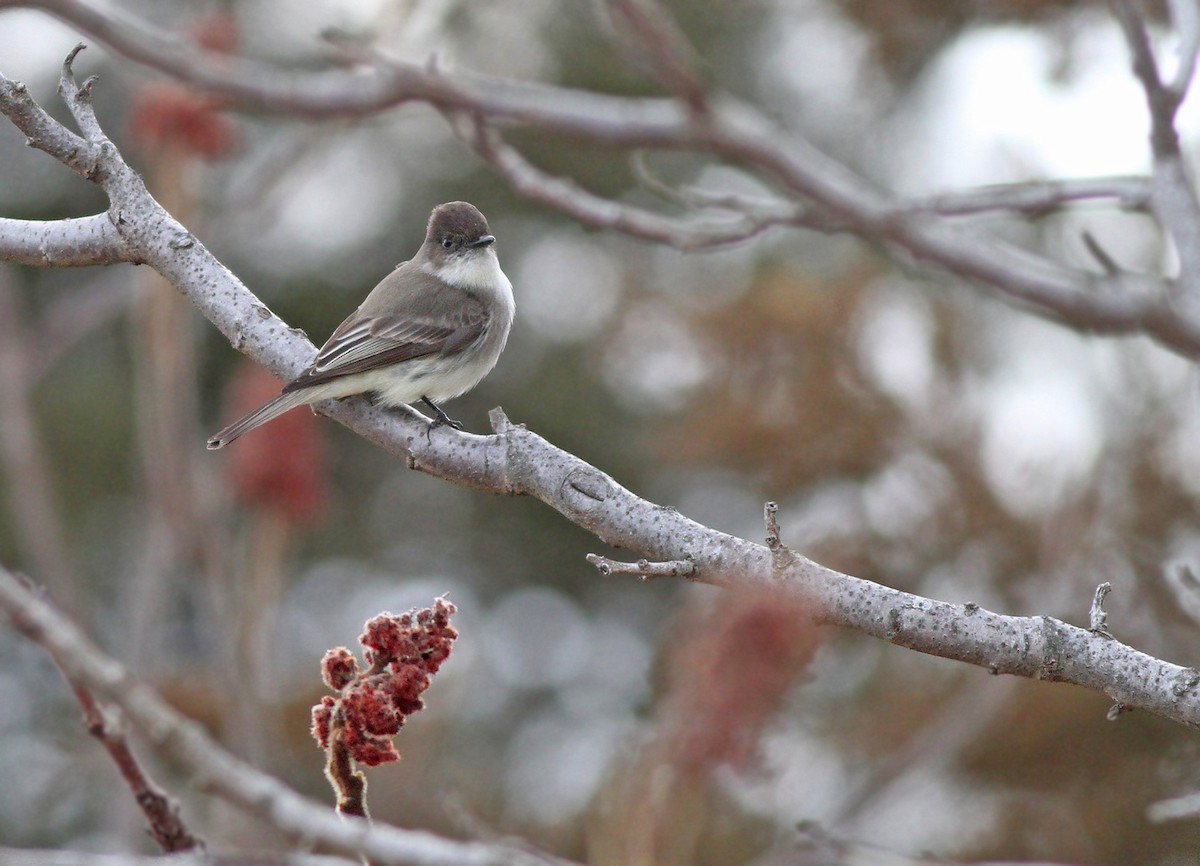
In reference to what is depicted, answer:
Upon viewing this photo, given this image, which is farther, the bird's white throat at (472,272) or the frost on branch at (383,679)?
the bird's white throat at (472,272)

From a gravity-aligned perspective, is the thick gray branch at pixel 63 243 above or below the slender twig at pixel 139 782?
above

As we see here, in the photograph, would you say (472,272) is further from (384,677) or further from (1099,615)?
(384,677)

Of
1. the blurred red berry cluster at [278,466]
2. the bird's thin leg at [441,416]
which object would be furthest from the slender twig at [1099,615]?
the blurred red berry cluster at [278,466]

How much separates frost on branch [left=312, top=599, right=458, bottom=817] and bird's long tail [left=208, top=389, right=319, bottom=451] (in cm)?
223

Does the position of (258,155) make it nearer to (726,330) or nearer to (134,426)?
(134,426)

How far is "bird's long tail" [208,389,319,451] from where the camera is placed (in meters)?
4.36

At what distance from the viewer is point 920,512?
22.6ft

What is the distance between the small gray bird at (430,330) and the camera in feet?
15.5

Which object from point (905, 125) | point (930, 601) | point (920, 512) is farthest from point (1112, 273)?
point (905, 125)

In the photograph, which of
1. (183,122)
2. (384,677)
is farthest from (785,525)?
(384,677)

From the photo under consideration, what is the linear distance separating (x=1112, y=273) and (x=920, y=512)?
16.0 feet

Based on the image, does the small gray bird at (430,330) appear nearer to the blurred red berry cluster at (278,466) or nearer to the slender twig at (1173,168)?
the blurred red berry cluster at (278,466)

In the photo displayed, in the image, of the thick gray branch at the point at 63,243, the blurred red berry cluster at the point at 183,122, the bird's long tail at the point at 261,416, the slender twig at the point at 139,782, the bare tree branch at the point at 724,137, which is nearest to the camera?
the bare tree branch at the point at 724,137

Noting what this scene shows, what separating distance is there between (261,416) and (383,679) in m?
2.97
